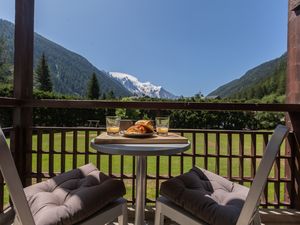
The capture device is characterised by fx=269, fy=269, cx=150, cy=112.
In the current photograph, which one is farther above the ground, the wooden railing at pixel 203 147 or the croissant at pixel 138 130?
the croissant at pixel 138 130

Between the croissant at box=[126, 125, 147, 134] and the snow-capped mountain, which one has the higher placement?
the snow-capped mountain

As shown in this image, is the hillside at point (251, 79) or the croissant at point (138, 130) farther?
the hillside at point (251, 79)

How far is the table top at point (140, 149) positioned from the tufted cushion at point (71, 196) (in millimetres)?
235

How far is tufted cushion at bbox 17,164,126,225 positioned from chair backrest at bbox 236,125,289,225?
72 centimetres

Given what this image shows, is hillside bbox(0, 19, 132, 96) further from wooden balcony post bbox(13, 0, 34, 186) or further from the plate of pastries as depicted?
the plate of pastries

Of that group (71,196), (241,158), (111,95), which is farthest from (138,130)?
(111,95)

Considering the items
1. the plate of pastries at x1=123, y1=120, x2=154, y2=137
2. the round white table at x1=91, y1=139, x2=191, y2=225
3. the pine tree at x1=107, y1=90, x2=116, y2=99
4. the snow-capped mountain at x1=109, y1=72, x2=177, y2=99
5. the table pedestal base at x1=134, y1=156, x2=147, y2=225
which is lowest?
the table pedestal base at x1=134, y1=156, x2=147, y2=225

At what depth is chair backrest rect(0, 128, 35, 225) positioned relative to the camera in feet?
3.17

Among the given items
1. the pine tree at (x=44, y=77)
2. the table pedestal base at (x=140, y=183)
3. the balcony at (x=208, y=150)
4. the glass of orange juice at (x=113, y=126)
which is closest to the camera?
the table pedestal base at (x=140, y=183)

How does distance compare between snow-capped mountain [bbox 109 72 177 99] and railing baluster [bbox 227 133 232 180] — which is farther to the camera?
snow-capped mountain [bbox 109 72 177 99]

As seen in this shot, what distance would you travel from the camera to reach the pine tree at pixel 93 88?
3740 mm

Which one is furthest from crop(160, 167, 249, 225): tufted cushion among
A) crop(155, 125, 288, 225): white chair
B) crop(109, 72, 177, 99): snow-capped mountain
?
crop(109, 72, 177, 99): snow-capped mountain

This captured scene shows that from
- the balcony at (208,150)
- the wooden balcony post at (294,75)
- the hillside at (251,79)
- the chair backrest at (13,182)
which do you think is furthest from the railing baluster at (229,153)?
the chair backrest at (13,182)

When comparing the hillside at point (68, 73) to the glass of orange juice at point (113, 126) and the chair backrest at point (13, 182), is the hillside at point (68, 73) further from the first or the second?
the chair backrest at point (13, 182)
